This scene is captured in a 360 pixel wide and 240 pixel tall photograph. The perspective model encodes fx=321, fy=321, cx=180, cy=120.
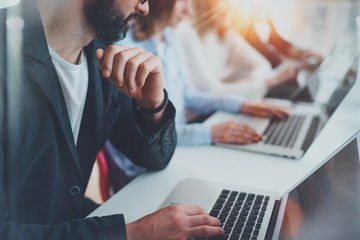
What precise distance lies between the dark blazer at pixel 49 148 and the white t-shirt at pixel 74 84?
17 mm

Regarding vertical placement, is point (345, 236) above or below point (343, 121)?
above

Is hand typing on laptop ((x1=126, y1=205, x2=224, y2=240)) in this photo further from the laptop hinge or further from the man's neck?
the man's neck

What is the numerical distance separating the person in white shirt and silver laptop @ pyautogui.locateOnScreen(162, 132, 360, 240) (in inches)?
41.1

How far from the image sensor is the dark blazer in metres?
0.63

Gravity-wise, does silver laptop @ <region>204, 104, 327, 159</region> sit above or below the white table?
below

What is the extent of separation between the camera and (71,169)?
31.5 inches

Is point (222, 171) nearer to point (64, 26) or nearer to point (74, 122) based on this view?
point (74, 122)

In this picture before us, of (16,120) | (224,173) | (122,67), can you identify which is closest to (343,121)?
(224,173)

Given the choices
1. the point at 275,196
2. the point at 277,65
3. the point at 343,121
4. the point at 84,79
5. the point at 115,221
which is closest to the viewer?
the point at 115,221

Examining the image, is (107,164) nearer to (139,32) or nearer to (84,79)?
(84,79)

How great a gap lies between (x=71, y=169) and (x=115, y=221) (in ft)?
0.77

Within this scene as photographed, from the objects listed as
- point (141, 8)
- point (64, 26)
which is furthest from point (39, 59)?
point (141, 8)

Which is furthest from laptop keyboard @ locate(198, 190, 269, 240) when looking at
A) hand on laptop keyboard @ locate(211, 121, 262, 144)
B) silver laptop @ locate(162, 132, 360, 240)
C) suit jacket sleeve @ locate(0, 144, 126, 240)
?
hand on laptop keyboard @ locate(211, 121, 262, 144)

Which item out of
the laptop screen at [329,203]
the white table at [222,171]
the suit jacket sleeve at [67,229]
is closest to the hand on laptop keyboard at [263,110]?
the white table at [222,171]
